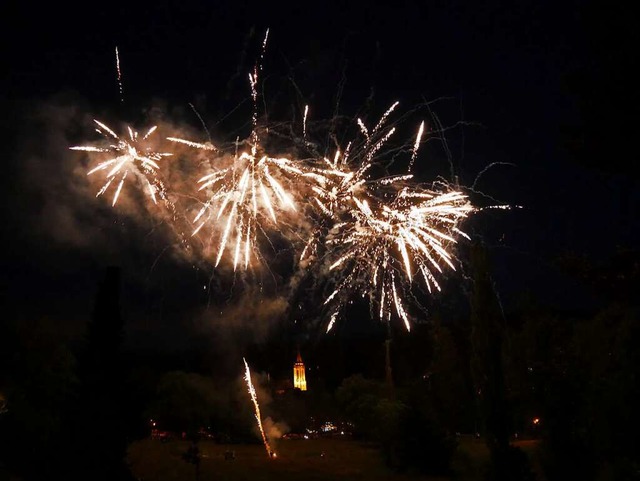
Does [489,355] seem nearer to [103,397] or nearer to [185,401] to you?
[103,397]

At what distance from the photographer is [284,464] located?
3197cm

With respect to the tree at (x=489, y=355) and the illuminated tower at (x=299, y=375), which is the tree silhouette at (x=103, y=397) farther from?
the illuminated tower at (x=299, y=375)

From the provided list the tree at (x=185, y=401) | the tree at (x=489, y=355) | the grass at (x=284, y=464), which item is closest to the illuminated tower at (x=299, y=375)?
the tree at (x=185, y=401)

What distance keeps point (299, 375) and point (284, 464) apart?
A: 118 ft

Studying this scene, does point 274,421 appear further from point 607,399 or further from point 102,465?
point 607,399

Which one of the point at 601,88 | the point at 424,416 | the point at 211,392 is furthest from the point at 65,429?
the point at 211,392

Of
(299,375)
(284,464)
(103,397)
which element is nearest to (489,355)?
(103,397)

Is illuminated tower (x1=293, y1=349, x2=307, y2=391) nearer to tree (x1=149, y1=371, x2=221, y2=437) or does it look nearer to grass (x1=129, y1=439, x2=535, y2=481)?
tree (x1=149, y1=371, x2=221, y2=437)

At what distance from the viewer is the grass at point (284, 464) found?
1054 inches

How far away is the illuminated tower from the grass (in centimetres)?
2238

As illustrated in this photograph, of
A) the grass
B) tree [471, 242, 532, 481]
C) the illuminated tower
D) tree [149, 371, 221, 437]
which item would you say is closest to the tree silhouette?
the grass

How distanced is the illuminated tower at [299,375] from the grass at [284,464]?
22376 mm

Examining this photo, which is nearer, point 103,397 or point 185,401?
point 103,397

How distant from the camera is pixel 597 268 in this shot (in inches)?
371
